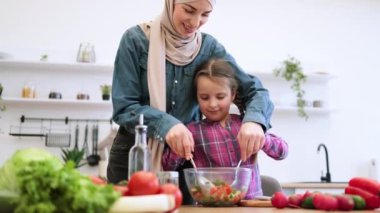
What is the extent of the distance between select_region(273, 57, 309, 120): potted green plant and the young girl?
2.44 metres

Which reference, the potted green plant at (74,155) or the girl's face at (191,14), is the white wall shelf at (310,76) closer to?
the potted green plant at (74,155)

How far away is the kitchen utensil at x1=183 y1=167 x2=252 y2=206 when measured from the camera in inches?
43.1

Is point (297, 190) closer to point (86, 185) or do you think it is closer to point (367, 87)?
point (367, 87)

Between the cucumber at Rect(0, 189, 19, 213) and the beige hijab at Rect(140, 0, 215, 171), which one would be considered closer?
the cucumber at Rect(0, 189, 19, 213)


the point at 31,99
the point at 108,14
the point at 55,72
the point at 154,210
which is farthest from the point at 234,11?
the point at 154,210

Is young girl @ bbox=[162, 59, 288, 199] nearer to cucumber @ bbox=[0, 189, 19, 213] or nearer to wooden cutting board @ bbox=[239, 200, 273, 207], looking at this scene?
wooden cutting board @ bbox=[239, 200, 273, 207]

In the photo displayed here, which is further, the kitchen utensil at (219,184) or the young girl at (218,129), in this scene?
the young girl at (218,129)

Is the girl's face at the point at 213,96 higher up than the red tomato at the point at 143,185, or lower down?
higher up

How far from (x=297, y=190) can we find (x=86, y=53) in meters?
2.07

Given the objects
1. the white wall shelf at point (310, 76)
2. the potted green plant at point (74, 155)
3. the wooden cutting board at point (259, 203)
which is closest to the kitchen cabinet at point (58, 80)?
the potted green plant at point (74, 155)

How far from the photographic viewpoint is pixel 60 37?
379 centimetres

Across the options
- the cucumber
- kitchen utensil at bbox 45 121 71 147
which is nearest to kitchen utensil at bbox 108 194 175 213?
the cucumber

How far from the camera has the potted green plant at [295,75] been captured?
3875mm

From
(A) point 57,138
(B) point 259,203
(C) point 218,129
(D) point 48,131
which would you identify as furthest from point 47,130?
(B) point 259,203
